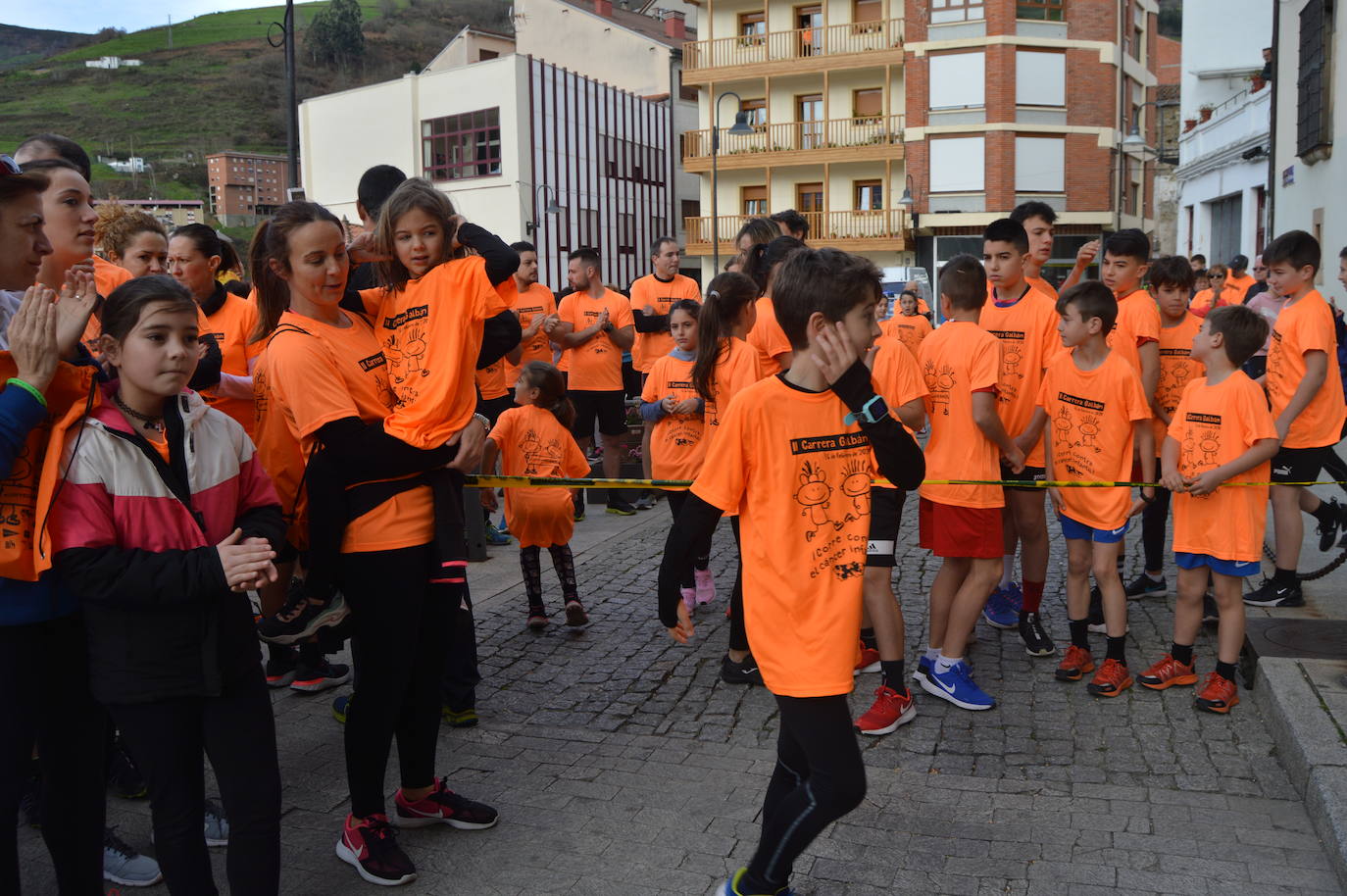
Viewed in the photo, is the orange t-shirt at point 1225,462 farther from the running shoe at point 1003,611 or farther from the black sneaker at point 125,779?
the black sneaker at point 125,779

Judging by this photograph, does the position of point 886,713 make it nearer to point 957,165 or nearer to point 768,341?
point 768,341

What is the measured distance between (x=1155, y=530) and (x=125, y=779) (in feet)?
18.6

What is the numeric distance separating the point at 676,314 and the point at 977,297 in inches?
83.2

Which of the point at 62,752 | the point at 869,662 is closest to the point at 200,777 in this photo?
the point at 62,752

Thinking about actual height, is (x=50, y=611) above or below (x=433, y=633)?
above

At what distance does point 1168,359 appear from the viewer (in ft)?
22.1

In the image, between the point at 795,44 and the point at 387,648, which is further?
the point at 795,44

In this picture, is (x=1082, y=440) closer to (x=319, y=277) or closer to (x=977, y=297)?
(x=977, y=297)

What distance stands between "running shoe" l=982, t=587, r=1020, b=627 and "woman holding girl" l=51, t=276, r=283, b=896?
4419 mm

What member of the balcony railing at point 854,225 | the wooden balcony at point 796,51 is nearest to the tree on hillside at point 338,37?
the wooden balcony at point 796,51

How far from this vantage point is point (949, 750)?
15.5ft

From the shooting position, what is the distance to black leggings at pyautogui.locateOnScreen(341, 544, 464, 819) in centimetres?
363

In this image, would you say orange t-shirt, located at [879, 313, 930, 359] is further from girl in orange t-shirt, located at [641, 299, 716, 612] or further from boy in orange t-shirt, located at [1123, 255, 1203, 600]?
girl in orange t-shirt, located at [641, 299, 716, 612]

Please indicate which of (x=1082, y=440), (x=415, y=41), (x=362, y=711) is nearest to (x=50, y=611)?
(x=362, y=711)
